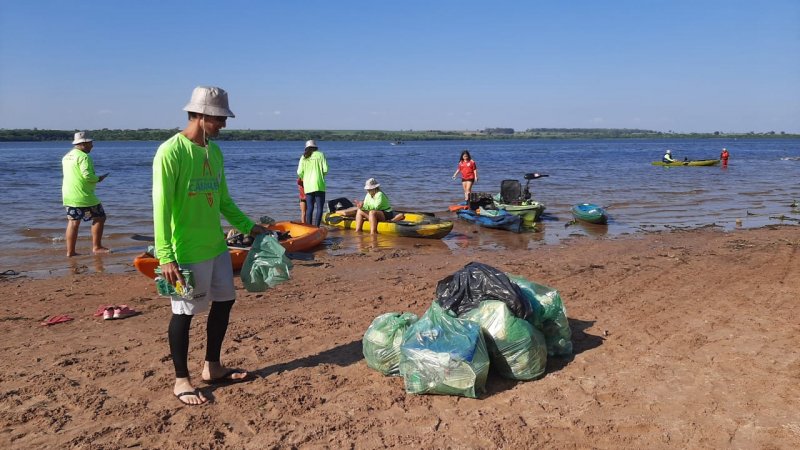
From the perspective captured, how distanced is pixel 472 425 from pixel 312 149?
28.7ft

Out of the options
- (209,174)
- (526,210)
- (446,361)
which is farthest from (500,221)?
(209,174)

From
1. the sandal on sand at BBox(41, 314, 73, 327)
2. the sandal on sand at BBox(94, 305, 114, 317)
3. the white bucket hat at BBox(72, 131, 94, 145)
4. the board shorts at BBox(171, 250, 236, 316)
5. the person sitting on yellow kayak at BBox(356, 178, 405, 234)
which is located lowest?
the sandal on sand at BBox(41, 314, 73, 327)

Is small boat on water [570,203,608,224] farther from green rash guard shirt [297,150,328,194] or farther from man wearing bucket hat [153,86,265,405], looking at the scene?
man wearing bucket hat [153,86,265,405]

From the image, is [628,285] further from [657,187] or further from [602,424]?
[657,187]

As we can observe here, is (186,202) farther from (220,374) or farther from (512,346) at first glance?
(512,346)

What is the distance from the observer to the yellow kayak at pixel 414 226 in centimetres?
1194

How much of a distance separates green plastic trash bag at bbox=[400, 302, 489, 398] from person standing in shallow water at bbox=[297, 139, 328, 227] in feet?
24.9

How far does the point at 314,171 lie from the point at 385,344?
24.4ft

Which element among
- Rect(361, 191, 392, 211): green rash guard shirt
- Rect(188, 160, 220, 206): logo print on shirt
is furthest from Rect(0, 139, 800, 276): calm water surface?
Rect(188, 160, 220, 206): logo print on shirt

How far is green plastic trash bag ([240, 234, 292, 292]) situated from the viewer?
4516 millimetres

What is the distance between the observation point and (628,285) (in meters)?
7.45

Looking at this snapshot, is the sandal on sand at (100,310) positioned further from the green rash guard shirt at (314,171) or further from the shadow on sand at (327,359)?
the green rash guard shirt at (314,171)

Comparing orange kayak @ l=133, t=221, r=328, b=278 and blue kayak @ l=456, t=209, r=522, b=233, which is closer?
orange kayak @ l=133, t=221, r=328, b=278

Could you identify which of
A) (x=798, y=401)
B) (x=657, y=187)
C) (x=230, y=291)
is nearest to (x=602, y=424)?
(x=798, y=401)
